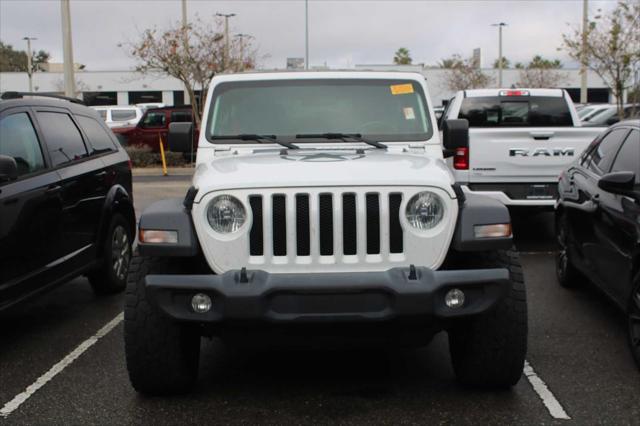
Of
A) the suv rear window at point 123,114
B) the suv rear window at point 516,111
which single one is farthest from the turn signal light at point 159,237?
the suv rear window at point 123,114

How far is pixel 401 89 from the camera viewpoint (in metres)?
5.35

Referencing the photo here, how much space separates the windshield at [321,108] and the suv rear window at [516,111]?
5181mm

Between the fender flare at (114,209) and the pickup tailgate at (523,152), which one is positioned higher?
the pickup tailgate at (523,152)

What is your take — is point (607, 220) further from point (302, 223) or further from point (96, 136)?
point (96, 136)

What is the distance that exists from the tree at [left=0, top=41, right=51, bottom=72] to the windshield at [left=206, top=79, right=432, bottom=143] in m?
76.1

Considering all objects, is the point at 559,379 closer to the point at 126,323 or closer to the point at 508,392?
the point at 508,392

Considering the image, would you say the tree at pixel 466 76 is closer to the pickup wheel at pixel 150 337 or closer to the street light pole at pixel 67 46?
the street light pole at pixel 67 46

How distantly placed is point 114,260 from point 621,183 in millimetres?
4439

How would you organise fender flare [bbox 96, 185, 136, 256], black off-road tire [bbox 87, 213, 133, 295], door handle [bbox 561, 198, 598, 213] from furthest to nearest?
black off-road tire [bbox 87, 213, 133, 295] < fender flare [bbox 96, 185, 136, 256] < door handle [bbox 561, 198, 598, 213]

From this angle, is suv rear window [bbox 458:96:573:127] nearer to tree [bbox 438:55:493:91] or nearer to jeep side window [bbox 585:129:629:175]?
jeep side window [bbox 585:129:629:175]

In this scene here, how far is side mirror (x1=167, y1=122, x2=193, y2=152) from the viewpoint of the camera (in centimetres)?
555

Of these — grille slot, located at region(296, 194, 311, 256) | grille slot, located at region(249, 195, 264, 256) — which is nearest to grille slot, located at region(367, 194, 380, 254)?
grille slot, located at region(296, 194, 311, 256)

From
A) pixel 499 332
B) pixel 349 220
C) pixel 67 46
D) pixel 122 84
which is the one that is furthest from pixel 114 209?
pixel 122 84

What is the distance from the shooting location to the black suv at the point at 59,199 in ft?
16.5
